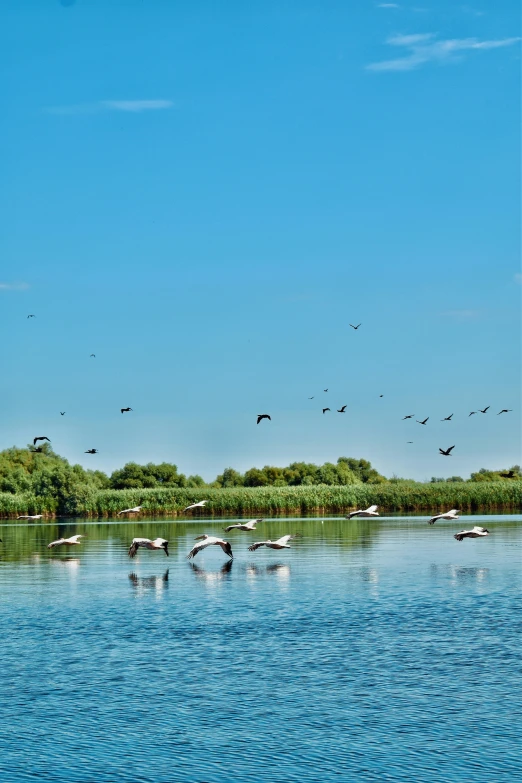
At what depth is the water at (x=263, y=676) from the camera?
1506 cm

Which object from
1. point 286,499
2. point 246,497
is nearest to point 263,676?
point 246,497

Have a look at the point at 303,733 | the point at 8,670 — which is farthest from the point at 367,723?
the point at 8,670

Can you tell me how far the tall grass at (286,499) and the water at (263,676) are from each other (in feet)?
172

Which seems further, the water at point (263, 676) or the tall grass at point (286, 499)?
the tall grass at point (286, 499)

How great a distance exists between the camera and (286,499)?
9350 centimetres

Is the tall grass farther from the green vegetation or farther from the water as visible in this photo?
the water

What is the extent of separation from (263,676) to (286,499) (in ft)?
240

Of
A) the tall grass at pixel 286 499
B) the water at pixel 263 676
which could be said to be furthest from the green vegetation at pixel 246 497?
the water at pixel 263 676

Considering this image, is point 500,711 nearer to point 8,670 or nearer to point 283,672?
point 283,672

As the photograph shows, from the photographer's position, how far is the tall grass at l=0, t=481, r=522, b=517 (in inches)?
3647

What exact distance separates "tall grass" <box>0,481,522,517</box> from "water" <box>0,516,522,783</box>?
52.5m

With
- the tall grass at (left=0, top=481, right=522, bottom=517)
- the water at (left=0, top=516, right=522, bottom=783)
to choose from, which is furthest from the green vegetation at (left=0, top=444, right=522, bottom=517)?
the water at (left=0, top=516, right=522, bottom=783)

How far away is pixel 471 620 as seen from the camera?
26703mm

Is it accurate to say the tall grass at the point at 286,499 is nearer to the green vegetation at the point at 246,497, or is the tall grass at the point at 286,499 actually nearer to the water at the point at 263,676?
the green vegetation at the point at 246,497
